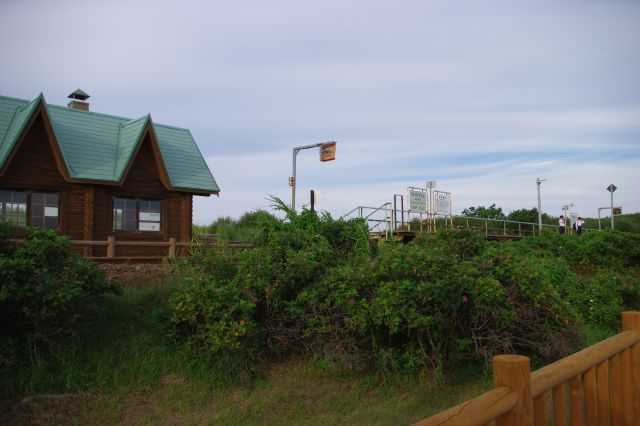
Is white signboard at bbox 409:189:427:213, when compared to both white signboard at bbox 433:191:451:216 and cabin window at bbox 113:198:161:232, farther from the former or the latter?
cabin window at bbox 113:198:161:232

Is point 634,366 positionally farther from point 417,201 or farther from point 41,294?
point 417,201

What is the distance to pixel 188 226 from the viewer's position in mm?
18016

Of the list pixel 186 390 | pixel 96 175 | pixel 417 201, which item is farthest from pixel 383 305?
pixel 417 201

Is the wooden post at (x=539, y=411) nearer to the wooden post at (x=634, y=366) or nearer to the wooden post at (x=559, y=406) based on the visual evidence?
the wooden post at (x=559, y=406)

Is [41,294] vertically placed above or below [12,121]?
below

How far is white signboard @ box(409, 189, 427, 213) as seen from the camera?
2358 cm

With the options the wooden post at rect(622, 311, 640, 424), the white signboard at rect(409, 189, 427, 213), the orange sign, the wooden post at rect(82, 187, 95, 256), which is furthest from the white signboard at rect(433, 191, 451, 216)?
the wooden post at rect(622, 311, 640, 424)

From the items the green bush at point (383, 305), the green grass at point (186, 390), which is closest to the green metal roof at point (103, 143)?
the green bush at point (383, 305)

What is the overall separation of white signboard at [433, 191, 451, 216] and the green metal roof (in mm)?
12223

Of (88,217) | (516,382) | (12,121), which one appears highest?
(12,121)

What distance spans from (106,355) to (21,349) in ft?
3.49

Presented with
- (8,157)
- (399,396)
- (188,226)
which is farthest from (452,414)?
(188,226)

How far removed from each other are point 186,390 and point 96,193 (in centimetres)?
1124

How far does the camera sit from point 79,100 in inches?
780
